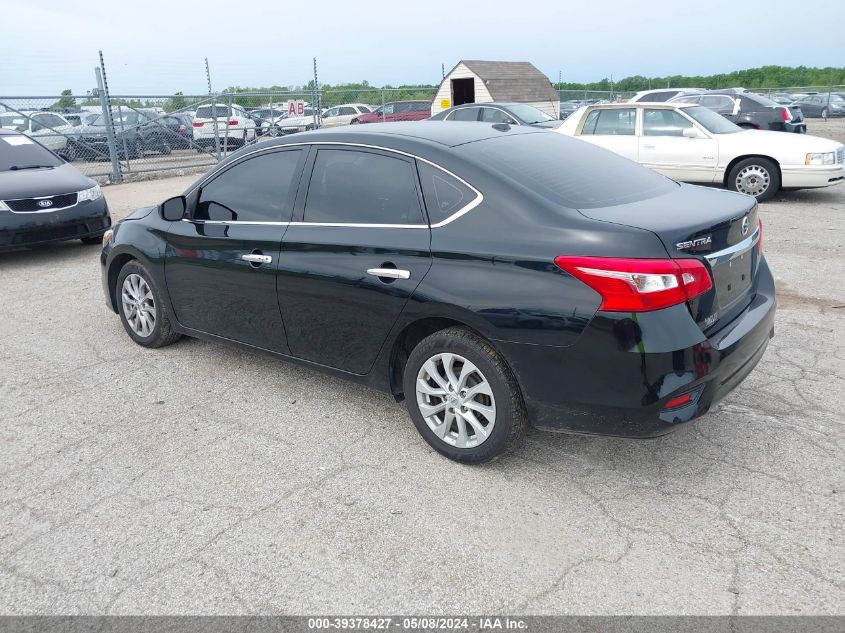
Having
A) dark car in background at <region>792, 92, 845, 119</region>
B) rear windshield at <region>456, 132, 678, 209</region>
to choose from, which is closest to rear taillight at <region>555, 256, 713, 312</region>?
rear windshield at <region>456, 132, 678, 209</region>

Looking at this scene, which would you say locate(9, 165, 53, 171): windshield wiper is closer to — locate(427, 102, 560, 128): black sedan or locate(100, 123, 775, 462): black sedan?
locate(100, 123, 775, 462): black sedan

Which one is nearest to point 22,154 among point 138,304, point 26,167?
point 26,167

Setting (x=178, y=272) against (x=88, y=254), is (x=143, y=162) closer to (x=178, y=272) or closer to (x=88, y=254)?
(x=88, y=254)

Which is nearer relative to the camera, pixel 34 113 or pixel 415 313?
pixel 415 313

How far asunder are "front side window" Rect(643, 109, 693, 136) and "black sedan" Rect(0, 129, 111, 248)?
26.3 ft

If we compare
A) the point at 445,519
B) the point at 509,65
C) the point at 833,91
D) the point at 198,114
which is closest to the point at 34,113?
the point at 198,114

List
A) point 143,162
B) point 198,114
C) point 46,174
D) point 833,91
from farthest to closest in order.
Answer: point 833,91 < point 198,114 < point 143,162 < point 46,174

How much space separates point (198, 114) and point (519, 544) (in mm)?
19705

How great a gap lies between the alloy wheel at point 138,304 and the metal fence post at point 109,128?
37.9ft

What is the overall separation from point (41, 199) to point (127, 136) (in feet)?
29.7

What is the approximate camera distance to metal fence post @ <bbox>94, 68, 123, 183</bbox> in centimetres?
1503

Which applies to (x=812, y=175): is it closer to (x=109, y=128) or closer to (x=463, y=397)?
(x=463, y=397)

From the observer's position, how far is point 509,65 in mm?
29078

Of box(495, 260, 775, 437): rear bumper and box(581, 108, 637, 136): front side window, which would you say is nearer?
box(495, 260, 775, 437): rear bumper
